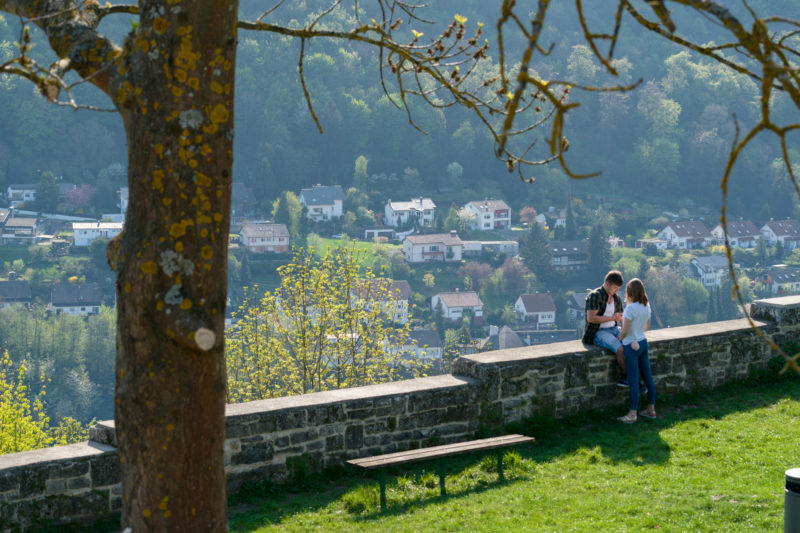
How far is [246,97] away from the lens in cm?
12912

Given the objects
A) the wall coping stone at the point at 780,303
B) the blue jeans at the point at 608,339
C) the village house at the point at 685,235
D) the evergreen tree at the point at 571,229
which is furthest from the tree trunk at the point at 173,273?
the evergreen tree at the point at 571,229

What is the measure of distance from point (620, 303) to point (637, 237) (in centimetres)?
10717

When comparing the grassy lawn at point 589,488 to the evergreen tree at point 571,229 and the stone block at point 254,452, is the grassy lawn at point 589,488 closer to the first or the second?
the stone block at point 254,452

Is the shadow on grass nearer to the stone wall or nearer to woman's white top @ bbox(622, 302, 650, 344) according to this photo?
the stone wall

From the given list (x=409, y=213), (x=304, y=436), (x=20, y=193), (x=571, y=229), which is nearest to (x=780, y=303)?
(x=304, y=436)

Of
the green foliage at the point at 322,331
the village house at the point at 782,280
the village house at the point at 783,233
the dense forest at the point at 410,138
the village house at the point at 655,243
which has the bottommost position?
the village house at the point at 782,280

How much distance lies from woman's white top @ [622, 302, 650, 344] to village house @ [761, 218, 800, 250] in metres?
110

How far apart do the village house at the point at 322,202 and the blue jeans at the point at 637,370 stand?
10460 cm

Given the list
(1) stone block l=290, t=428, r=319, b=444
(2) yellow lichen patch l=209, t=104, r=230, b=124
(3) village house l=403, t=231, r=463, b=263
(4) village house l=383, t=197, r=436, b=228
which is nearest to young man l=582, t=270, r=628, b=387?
(1) stone block l=290, t=428, r=319, b=444

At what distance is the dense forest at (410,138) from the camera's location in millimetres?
118562

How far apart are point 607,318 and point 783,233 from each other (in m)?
112

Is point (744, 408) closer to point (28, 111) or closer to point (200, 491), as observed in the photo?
point (200, 491)

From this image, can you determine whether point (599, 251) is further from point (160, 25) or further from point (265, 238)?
point (160, 25)

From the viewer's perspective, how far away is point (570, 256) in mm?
105938
